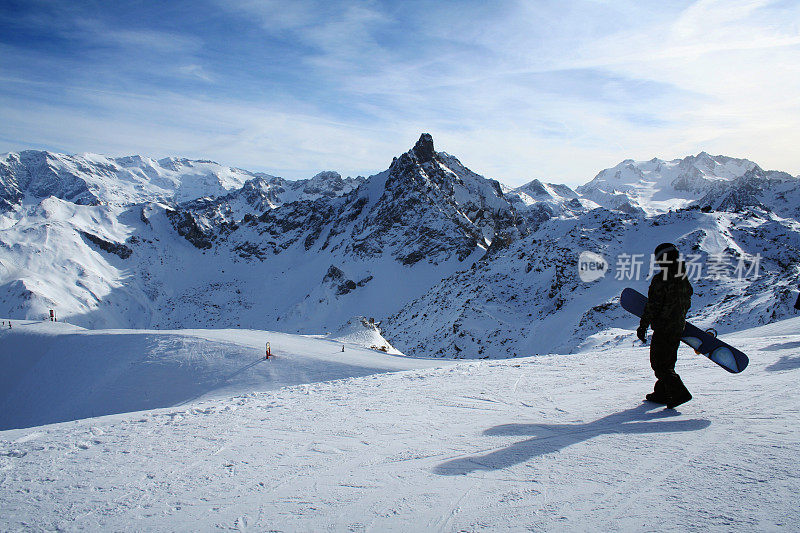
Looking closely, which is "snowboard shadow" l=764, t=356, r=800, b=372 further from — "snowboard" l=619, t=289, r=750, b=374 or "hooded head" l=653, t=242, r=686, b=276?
"hooded head" l=653, t=242, r=686, b=276

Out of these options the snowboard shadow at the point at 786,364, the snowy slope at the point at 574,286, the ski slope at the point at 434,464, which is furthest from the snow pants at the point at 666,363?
the snowy slope at the point at 574,286

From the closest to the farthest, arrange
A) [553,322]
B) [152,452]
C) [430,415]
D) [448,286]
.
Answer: [152,452]
[430,415]
[553,322]
[448,286]

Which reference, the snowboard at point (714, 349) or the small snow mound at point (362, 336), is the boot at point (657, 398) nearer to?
the snowboard at point (714, 349)

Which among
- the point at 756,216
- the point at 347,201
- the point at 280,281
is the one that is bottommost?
the point at 280,281

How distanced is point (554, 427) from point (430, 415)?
5.23 feet

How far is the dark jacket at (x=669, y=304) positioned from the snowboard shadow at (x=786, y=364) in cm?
283

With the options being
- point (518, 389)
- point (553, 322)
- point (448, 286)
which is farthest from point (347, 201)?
point (518, 389)

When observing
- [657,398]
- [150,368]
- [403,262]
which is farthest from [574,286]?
[403,262]

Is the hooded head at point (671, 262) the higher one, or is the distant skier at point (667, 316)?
the hooded head at point (671, 262)

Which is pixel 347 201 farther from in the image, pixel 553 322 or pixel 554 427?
pixel 554 427

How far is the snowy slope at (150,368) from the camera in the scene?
11633mm

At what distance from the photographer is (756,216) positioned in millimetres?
38812

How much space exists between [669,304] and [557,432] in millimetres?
2225

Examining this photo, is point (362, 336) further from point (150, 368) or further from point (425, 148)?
point (425, 148)
